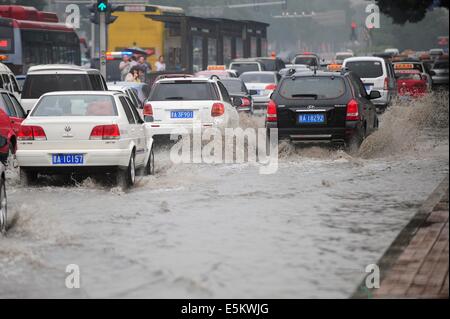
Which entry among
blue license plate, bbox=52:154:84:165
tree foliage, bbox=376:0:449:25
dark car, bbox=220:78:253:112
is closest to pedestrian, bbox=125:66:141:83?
dark car, bbox=220:78:253:112

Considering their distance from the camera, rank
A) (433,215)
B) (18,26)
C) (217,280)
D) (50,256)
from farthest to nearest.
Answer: (18,26) < (433,215) < (50,256) < (217,280)

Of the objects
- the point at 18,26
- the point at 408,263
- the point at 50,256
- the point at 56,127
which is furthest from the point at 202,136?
the point at 18,26

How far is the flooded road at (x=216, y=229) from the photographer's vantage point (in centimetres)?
943

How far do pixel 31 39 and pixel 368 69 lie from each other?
11.8 meters

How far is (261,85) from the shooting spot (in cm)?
4175

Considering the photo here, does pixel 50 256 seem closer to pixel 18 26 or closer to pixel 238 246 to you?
pixel 238 246

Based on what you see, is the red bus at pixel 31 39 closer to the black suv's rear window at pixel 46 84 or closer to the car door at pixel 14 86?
the car door at pixel 14 86

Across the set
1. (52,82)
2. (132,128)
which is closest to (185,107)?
(52,82)

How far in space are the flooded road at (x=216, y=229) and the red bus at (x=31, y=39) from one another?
2072 centimetres

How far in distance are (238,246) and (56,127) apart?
583 centimetres

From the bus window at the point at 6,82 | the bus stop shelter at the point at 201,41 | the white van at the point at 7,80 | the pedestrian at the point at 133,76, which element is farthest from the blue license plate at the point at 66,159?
the bus stop shelter at the point at 201,41

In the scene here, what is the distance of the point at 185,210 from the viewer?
571 inches

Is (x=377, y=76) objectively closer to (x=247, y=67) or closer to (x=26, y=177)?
(x=247, y=67)

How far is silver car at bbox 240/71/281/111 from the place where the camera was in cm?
4091
